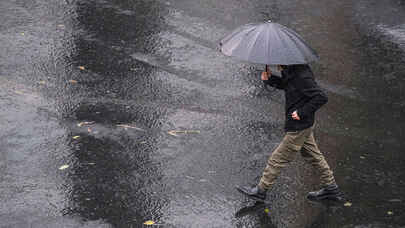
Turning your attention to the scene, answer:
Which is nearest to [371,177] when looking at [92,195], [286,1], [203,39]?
[92,195]

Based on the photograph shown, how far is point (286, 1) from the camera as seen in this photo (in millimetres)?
13203

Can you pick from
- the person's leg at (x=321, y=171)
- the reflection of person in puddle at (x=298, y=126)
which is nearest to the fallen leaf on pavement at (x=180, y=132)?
the reflection of person in puddle at (x=298, y=126)

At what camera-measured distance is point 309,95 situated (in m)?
5.93

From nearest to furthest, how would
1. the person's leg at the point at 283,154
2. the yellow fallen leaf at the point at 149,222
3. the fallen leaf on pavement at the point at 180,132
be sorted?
the yellow fallen leaf at the point at 149,222 → the person's leg at the point at 283,154 → the fallen leaf on pavement at the point at 180,132

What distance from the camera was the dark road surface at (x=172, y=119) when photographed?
6.21 meters

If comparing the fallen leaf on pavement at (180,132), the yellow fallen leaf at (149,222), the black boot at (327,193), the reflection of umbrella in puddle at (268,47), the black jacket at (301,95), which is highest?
the reflection of umbrella in puddle at (268,47)

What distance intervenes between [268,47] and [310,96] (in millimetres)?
711

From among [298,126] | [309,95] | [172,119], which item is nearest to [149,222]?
[298,126]

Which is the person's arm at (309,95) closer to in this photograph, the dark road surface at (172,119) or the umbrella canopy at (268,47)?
the umbrella canopy at (268,47)

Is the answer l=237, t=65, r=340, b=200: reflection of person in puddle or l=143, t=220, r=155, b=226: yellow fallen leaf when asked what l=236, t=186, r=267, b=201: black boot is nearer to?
l=237, t=65, r=340, b=200: reflection of person in puddle

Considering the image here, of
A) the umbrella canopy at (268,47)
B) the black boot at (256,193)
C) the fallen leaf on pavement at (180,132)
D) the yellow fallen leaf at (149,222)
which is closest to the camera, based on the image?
the umbrella canopy at (268,47)

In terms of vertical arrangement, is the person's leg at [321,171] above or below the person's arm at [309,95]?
below

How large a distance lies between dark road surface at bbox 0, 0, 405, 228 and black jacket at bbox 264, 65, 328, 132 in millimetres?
981

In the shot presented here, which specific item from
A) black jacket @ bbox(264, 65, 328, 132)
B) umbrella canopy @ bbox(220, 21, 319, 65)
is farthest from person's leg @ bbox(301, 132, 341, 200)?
umbrella canopy @ bbox(220, 21, 319, 65)
